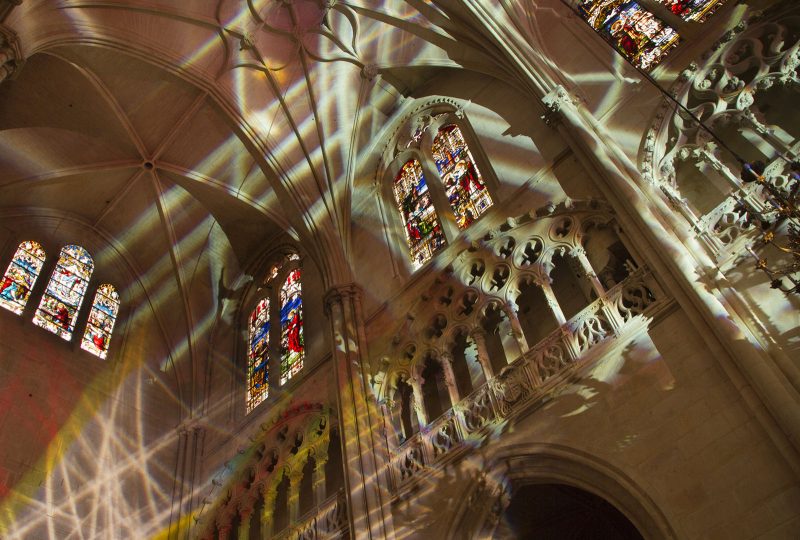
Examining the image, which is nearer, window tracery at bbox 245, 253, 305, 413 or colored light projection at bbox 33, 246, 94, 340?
window tracery at bbox 245, 253, 305, 413

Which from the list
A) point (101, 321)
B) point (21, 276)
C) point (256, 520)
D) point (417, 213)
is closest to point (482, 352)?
point (417, 213)

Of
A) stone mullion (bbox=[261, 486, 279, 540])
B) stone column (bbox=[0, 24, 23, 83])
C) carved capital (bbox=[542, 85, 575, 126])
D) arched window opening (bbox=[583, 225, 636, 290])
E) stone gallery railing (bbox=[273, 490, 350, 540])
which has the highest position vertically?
stone column (bbox=[0, 24, 23, 83])

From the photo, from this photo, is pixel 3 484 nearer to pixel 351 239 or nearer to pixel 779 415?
pixel 351 239

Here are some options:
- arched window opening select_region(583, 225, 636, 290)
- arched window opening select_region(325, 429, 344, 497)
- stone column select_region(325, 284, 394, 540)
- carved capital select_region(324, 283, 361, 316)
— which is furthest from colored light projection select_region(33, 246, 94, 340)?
arched window opening select_region(583, 225, 636, 290)

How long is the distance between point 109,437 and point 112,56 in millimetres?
6809

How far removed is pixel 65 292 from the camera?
14078 mm

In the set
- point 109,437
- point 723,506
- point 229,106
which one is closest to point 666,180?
point 723,506

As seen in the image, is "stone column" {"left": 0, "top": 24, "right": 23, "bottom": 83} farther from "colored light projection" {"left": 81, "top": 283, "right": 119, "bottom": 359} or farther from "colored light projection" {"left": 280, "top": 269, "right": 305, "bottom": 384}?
"colored light projection" {"left": 81, "top": 283, "right": 119, "bottom": 359}

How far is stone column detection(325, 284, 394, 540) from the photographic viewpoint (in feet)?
27.2

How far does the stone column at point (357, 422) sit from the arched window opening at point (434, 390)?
2.44 feet

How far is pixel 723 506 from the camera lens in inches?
222

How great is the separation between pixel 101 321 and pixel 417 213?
729cm

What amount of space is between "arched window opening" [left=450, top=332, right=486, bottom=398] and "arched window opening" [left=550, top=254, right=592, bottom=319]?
1.26m

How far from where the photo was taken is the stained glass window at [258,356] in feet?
43.0
